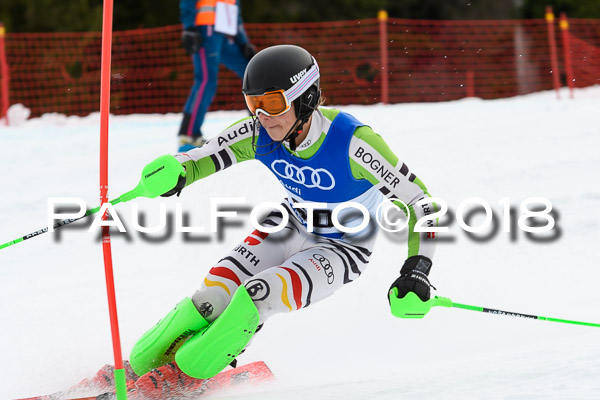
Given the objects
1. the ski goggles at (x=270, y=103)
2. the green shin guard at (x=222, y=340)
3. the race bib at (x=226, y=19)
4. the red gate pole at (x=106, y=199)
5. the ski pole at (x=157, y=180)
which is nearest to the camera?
the red gate pole at (x=106, y=199)

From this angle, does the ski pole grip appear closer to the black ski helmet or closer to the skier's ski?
the black ski helmet

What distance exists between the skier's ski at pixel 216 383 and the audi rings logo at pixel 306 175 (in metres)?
0.84

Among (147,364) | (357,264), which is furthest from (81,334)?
(357,264)

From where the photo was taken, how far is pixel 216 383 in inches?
125

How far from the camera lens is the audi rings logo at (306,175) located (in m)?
3.15

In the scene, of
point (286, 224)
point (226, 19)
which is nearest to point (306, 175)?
point (286, 224)

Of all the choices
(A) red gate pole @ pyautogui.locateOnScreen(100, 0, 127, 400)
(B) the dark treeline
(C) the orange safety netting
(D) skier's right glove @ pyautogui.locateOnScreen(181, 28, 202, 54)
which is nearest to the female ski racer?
(A) red gate pole @ pyautogui.locateOnScreen(100, 0, 127, 400)

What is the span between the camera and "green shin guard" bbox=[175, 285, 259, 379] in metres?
2.87

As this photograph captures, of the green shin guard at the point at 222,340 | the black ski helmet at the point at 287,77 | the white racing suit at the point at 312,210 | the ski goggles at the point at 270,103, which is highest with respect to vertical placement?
the black ski helmet at the point at 287,77

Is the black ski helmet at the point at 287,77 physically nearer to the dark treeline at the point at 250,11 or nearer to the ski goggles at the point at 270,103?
the ski goggles at the point at 270,103

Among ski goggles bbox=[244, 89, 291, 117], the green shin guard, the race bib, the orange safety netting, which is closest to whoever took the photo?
the green shin guard

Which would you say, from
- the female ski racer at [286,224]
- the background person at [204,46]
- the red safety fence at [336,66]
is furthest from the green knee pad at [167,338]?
the red safety fence at [336,66]

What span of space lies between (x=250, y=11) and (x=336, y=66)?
4.05 metres

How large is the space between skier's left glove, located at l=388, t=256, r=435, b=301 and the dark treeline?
15.3m
